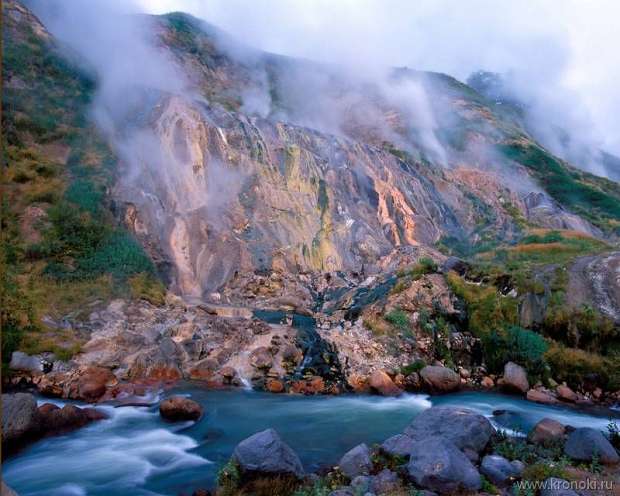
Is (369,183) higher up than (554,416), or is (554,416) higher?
(369,183)

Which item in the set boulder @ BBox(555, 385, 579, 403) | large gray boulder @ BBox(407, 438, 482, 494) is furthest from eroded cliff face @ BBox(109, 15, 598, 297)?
large gray boulder @ BBox(407, 438, 482, 494)

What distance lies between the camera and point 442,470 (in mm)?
6848

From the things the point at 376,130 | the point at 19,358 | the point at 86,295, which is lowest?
the point at 19,358

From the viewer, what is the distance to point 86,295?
1805 cm

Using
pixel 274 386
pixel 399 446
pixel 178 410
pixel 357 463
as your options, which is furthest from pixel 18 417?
pixel 399 446

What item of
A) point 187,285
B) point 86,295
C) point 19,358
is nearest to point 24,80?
point 187,285

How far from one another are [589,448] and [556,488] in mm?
2208

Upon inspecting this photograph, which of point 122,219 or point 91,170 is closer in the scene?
point 122,219

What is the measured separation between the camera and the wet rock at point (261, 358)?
1517cm

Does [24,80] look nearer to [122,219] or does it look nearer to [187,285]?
[122,219]

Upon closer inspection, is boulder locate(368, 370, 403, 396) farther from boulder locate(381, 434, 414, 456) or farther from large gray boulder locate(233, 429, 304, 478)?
large gray boulder locate(233, 429, 304, 478)

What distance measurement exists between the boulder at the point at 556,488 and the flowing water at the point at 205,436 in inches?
151

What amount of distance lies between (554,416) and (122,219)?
65.1ft

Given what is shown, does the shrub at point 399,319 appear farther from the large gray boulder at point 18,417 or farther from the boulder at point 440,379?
the large gray boulder at point 18,417
